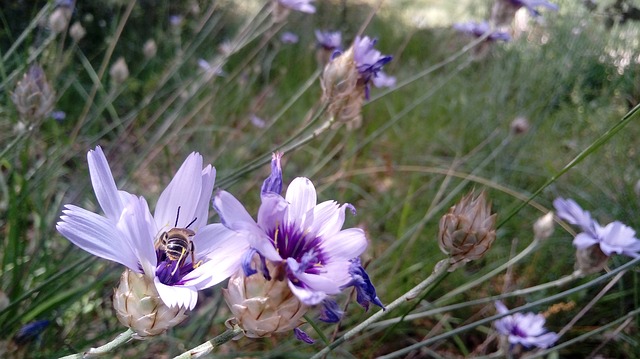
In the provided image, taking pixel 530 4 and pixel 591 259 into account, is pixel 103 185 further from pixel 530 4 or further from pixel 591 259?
pixel 530 4

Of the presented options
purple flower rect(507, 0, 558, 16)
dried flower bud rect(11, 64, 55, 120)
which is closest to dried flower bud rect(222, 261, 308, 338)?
dried flower bud rect(11, 64, 55, 120)

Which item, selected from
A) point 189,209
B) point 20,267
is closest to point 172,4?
point 20,267

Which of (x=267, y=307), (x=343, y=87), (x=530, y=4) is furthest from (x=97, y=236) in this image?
(x=530, y=4)

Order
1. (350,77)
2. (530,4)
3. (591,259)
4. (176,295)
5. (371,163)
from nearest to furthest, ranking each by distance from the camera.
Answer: (176,295), (350,77), (591,259), (530,4), (371,163)

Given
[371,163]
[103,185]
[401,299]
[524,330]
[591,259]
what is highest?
[103,185]

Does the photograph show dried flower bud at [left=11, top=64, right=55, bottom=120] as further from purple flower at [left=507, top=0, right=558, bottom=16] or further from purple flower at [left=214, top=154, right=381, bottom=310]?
purple flower at [left=507, top=0, right=558, bottom=16]

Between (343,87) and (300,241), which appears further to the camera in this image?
(343,87)

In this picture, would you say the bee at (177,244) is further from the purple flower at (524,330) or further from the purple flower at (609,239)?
the purple flower at (524,330)

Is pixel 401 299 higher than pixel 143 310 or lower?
lower
